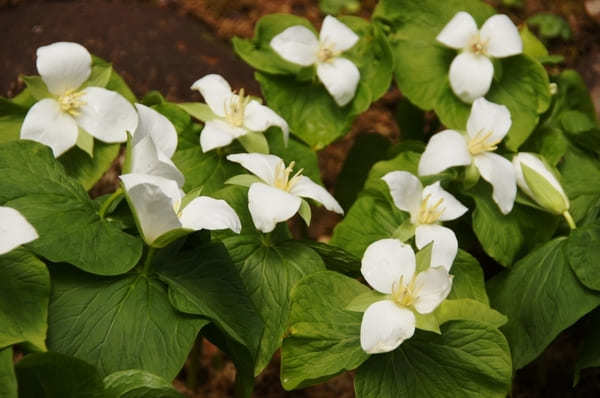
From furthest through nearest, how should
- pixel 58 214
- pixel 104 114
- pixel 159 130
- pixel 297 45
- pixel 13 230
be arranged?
1. pixel 297 45
2. pixel 104 114
3. pixel 159 130
4. pixel 58 214
5. pixel 13 230

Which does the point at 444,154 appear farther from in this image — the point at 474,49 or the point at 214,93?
the point at 214,93

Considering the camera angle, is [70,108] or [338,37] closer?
[70,108]

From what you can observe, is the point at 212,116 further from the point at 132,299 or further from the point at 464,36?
the point at 464,36

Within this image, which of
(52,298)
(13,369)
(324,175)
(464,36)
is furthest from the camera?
(324,175)

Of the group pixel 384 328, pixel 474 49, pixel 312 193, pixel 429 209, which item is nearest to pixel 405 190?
pixel 429 209

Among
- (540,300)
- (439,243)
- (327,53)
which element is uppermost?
(327,53)

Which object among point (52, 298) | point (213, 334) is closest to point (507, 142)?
point (213, 334)

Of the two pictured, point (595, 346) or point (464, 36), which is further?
point (464, 36)

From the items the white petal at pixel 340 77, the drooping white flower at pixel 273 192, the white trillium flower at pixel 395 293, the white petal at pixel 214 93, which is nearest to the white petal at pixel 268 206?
the drooping white flower at pixel 273 192
